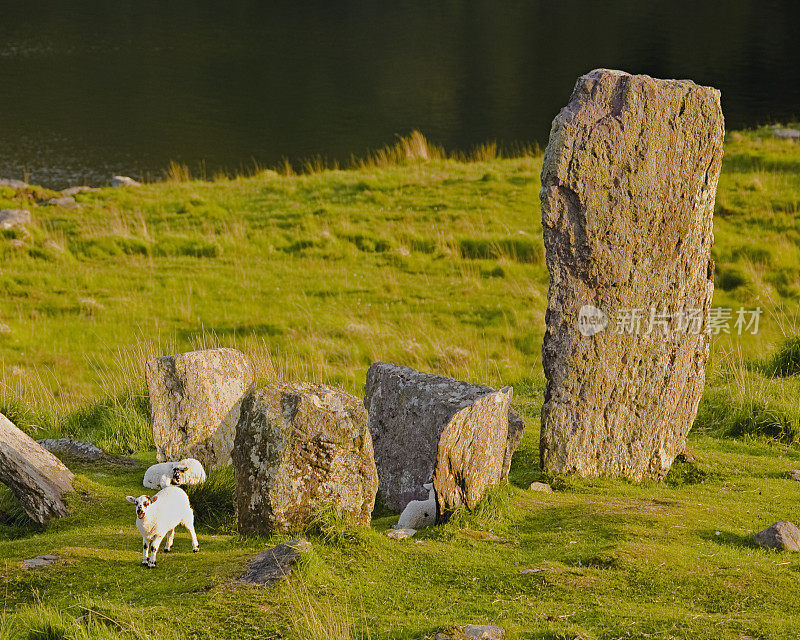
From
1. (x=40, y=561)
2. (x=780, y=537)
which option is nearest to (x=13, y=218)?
(x=40, y=561)

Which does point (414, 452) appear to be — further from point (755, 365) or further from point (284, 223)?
point (284, 223)

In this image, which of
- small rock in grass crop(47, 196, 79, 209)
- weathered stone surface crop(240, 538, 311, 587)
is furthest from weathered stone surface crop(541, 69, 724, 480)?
small rock in grass crop(47, 196, 79, 209)

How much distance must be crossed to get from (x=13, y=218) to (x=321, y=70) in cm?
3691

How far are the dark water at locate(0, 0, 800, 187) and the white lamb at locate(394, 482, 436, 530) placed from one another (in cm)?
3013

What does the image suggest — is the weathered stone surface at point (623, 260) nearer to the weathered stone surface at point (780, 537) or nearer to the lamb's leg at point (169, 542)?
the weathered stone surface at point (780, 537)

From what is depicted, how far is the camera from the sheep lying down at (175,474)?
32.3ft

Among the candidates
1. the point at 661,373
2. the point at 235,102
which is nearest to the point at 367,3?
the point at 235,102

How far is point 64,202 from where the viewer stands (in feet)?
93.8

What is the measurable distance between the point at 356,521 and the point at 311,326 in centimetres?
1142

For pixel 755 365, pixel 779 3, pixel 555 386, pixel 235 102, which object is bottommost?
pixel 755 365

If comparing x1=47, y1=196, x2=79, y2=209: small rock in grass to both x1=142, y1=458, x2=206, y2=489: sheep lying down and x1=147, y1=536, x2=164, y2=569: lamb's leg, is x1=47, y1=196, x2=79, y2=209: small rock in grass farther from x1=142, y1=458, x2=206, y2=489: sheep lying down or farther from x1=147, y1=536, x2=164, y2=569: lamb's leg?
x1=147, y1=536, x2=164, y2=569: lamb's leg

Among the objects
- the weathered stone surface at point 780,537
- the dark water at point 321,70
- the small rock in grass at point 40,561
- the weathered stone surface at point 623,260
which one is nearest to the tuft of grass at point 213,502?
the small rock in grass at point 40,561

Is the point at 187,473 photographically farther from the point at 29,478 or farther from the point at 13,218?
the point at 13,218

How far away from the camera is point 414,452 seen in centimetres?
1041
